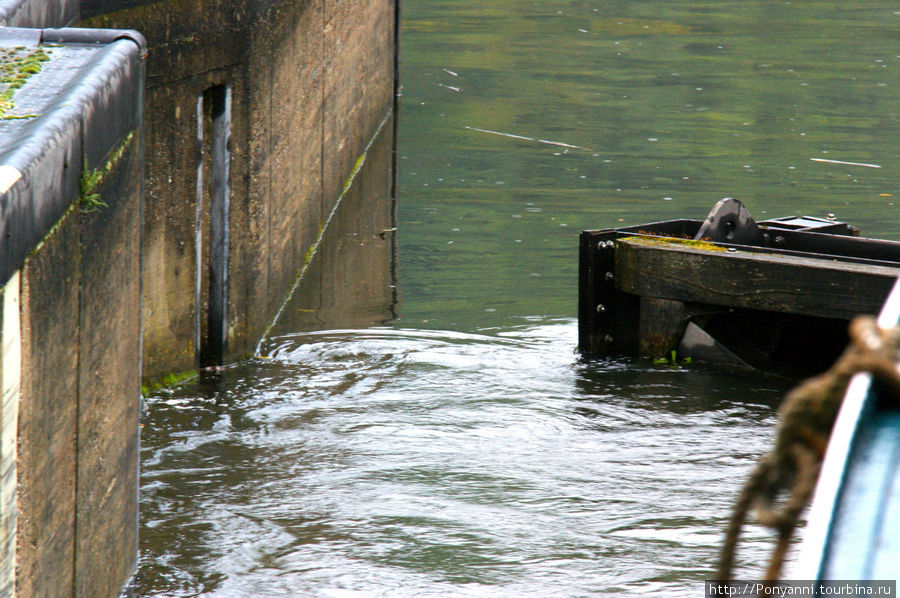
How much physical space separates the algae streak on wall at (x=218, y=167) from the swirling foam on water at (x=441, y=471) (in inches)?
16.7

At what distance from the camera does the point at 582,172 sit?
15.2 metres

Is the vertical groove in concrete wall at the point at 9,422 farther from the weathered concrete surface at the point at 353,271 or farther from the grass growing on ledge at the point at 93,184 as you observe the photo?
the weathered concrete surface at the point at 353,271

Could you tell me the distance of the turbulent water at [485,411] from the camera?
593cm

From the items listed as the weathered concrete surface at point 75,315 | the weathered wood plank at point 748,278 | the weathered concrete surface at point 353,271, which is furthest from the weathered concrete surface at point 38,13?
the weathered wood plank at point 748,278

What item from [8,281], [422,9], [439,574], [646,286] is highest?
[422,9]

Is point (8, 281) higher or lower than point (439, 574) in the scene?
higher

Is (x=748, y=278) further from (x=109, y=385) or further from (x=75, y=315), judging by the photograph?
(x=75, y=315)

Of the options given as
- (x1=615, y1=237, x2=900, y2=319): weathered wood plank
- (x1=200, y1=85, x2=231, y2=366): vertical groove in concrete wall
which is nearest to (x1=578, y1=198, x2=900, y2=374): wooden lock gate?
(x1=615, y1=237, x2=900, y2=319): weathered wood plank

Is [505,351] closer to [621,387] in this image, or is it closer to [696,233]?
[621,387]

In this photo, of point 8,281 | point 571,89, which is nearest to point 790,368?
point 8,281

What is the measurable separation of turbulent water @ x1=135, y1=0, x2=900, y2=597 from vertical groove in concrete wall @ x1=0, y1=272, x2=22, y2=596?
73.6 inches

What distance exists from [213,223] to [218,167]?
361 millimetres

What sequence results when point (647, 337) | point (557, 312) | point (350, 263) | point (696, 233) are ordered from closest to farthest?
point (647, 337) < point (696, 233) < point (557, 312) < point (350, 263)

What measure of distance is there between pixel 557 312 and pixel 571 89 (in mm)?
10947
